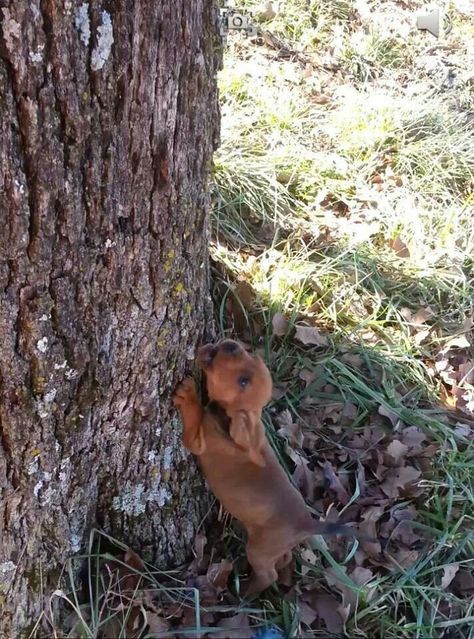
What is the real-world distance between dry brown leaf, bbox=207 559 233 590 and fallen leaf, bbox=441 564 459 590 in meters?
0.82

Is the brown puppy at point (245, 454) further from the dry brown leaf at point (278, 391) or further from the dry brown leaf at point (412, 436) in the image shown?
the dry brown leaf at point (412, 436)

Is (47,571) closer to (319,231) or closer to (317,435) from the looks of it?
(317,435)

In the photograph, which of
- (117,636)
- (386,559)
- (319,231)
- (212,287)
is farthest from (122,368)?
(319,231)

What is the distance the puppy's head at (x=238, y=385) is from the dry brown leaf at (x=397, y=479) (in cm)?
93

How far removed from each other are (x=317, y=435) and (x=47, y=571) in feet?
4.25

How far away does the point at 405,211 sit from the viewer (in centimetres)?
449

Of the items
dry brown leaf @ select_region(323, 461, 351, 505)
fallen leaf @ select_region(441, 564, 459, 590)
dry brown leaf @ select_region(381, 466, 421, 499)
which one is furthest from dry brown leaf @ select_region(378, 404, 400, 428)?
fallen leaf @ select_region(441, 564, 459, 590)

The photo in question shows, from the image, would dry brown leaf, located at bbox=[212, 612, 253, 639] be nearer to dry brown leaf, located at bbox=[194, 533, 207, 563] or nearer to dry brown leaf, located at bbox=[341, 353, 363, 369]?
dry brown leaf, located at bbox=[194, 533, 207, 563]

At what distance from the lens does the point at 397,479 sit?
3023mm

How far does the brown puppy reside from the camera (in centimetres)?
227

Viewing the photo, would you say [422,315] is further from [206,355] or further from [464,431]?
[206,355]

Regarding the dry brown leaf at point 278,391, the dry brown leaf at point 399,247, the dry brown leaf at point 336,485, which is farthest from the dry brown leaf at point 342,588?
the dry brown leaf at point 399,247

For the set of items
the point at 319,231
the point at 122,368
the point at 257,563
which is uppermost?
the point at 122,368

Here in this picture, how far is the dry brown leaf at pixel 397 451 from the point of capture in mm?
3092
